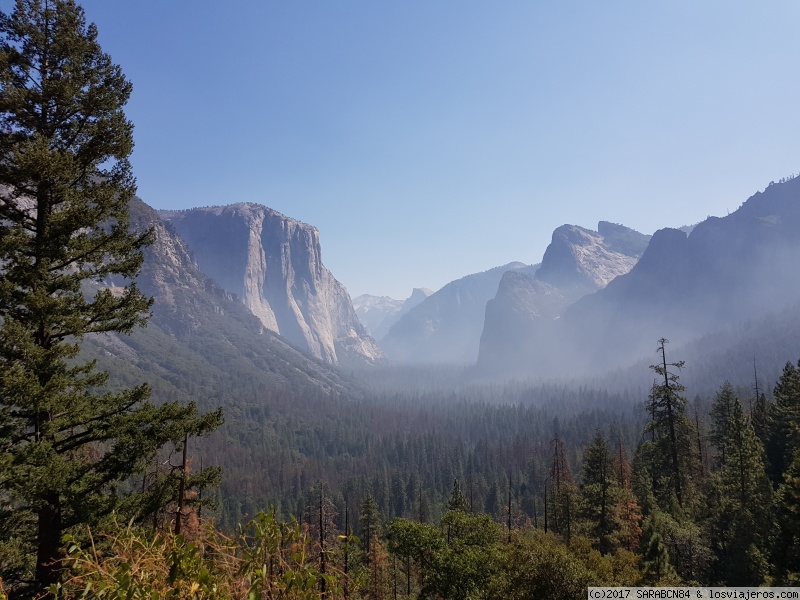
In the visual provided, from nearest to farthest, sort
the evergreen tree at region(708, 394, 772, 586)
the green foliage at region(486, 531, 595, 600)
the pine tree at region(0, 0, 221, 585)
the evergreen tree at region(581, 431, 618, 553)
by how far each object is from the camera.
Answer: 1. the pine tree at region(0, 0, 221, 585)
2. the green foliage at region(486, 531, 595, 600)
3. the evergreen tree at region(708, 394, 772, 586)
4. the evergreen tree at region(581, 431, 618, 553)

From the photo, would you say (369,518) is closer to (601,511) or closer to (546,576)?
(601,511)

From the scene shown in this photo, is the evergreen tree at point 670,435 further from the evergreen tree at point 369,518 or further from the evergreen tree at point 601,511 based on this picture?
the evergreen tree at point 369,518

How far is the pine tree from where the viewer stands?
8.65m

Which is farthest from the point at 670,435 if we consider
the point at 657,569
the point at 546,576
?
the point at 546,576

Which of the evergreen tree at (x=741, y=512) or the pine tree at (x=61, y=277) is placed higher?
the pine tree at (x=61, y=277)

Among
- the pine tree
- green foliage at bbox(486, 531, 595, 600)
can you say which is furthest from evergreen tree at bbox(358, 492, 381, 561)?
the pine tree

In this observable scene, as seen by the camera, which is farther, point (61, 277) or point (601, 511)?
point (601, 511)

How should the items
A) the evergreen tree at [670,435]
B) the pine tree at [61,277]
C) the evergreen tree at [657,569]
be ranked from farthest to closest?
the evergreen tree at [670,435] < the evergreen tree at [657,569] < the pine tree at [61,277]

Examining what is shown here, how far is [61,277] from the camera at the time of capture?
978 cm

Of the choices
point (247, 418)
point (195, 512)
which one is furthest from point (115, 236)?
point (247, 418)

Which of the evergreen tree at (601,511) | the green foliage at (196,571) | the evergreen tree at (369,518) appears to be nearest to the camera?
the green foliage at (196,571)

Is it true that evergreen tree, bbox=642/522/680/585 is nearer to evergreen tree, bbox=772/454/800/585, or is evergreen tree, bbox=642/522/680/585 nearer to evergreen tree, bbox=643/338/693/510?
evergreen tree, bbox=772/454/800/585

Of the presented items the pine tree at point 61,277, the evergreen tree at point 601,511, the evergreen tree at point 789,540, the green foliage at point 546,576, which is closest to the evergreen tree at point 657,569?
the green foliage at point 546,576

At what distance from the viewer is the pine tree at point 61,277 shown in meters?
8.65
